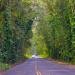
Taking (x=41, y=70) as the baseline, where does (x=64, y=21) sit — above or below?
above

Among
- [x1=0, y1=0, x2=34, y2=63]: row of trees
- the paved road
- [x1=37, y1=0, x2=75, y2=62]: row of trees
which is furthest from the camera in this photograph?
[x1=37, y1=0, x2=75, y2=62]: row of trees

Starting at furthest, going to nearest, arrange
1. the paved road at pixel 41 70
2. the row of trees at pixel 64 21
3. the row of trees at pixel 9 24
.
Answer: the row of trees at pixel 64 21 < the row of trees at pixel 9 24 < the paved road at pixel 41 70

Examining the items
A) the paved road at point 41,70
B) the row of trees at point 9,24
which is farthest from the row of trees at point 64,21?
the paved road at point 41,70

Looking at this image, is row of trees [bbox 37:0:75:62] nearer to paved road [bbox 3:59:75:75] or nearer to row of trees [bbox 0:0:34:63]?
row of trees [bbox 0:0:34:63]

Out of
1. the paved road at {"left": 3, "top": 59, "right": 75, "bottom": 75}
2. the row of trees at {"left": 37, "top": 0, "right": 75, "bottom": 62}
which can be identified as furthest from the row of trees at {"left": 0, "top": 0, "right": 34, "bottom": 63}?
the row of trees at {"left": 37, "top": 0, "right": 75, "bottom": 62}

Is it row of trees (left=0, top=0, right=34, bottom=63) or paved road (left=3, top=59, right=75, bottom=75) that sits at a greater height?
row of trees (left=0, top=0, right=34, bottom=63)

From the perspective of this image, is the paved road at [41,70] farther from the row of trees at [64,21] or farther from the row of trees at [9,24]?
the row of trees at [64,21]

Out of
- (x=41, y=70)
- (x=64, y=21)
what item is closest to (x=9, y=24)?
(x=41, y=70)

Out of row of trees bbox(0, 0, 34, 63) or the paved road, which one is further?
row of trees bbox(0, 0, 34, 63)

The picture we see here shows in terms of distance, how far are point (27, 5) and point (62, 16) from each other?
432 inches

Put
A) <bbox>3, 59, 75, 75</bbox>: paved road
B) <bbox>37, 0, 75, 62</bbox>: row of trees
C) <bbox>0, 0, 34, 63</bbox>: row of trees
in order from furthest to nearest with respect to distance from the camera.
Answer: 1. <bbox>37, 0, 75, 62</bbox>: row of trees
2. <bbox>0, 0, 34, 63</bbox>: row of trees
3. <bbox>3, 59, 75, 75</bbox>: paved road

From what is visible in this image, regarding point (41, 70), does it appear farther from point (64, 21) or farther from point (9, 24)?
point (64, 21)

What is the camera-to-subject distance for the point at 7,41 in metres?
45.2

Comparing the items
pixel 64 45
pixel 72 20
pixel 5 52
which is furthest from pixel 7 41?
pixel 64 45
